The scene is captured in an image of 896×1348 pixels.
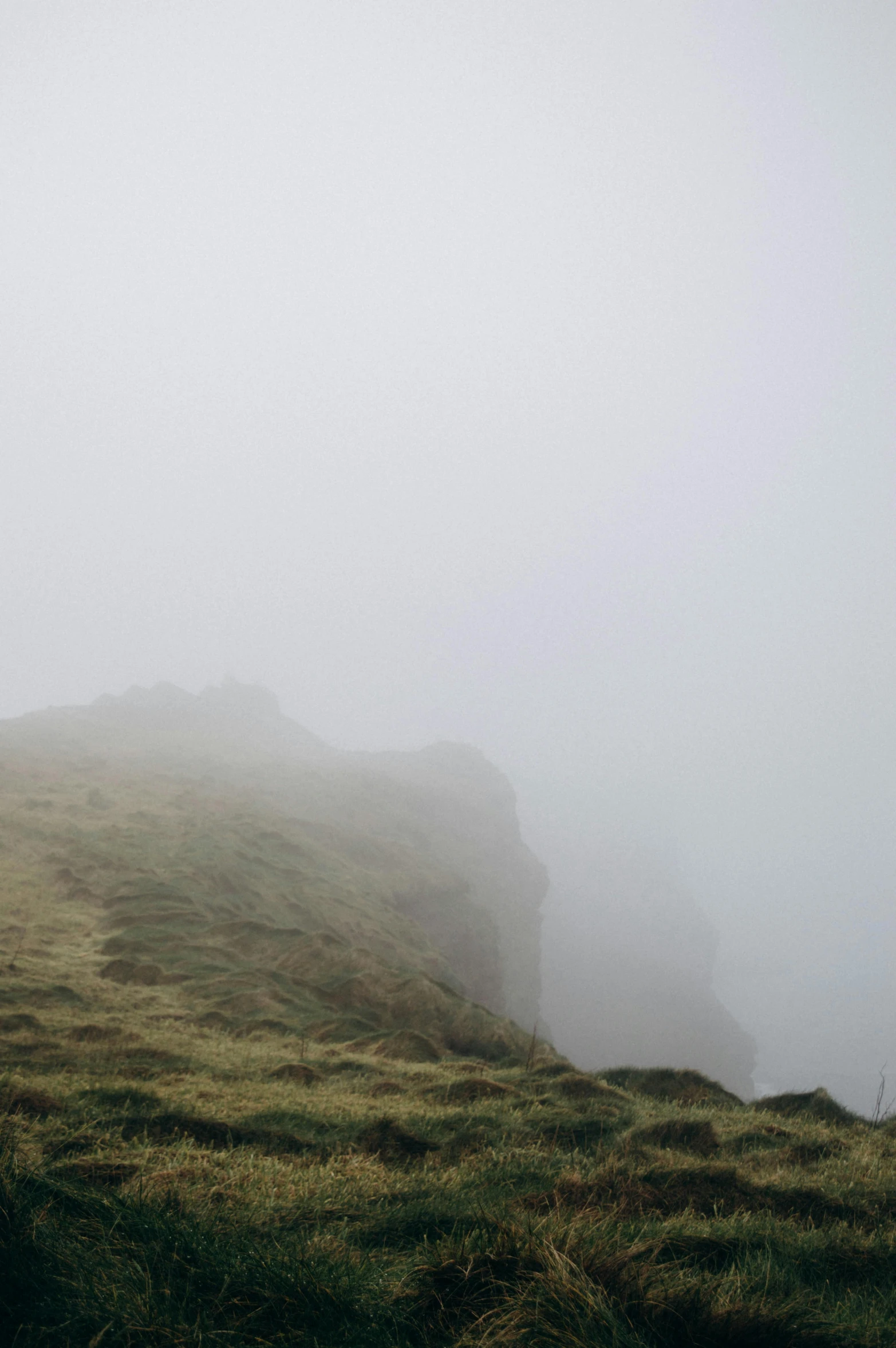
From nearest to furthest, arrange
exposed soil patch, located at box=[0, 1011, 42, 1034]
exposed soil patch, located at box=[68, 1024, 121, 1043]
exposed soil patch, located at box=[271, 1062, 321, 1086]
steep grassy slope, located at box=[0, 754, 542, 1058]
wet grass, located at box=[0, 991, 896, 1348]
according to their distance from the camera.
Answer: wet grass, located at box=[0, 991, 896, 1348]
exposed soil patch, located at box=[271, 1062, 321, 1086]
exposed soil patch, located at box=[0, 1011, 42, 1034]
exposed soil patch, located at box=[68, 1024, 121, 1043]
steep grassy slope, located at box=[0, 754, 542, 1058]

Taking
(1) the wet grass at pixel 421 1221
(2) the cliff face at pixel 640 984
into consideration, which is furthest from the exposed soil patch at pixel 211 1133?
(2) the cliff face at pixel 640 984

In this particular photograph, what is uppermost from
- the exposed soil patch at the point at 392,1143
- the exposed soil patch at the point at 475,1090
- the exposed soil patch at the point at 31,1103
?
the exposed soil patch at the point at 31,1103

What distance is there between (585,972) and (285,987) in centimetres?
9403

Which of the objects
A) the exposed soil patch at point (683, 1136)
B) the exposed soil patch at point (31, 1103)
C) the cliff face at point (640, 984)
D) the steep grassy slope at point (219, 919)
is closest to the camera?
the exposed soil patch at point (31, 1103)

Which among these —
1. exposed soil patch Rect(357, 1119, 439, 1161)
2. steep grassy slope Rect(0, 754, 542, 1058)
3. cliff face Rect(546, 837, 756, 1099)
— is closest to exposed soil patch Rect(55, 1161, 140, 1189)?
exposed soil patch Rect(357, 1119, 439, 1161)

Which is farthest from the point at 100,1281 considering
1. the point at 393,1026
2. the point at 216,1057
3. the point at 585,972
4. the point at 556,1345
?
the point at 585,972

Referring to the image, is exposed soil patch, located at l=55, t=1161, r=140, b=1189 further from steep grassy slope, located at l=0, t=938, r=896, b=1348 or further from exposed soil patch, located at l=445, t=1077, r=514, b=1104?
exposed soil patch, located at l=445, t=1077, r=514, b=1104

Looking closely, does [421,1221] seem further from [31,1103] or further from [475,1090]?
[475,1090]

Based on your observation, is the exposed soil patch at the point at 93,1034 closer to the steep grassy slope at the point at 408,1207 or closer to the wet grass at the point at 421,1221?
the steep grassy slope at the point at 408,1207

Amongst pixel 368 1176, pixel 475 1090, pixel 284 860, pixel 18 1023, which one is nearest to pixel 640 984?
pixel 284 860

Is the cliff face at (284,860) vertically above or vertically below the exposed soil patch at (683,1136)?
below

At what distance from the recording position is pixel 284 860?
131ft

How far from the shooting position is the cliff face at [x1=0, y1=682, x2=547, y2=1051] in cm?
2466

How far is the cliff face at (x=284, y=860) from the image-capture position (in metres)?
24.7
